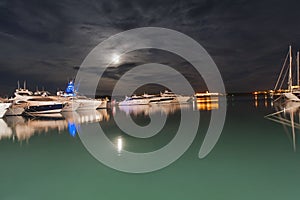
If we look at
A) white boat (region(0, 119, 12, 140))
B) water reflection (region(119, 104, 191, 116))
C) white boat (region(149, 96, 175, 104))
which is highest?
white boat (region(149, 96, 175, 104))

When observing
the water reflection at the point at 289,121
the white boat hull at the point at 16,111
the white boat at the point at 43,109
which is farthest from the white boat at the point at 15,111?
the water reflection at the point at 289,121

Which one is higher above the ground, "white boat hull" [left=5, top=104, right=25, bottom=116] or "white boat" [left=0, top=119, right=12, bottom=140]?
"white boat hull" [left=5, top=104, right=25, bottom=116]

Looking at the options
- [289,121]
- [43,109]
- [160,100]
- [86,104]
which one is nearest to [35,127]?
[43,109]

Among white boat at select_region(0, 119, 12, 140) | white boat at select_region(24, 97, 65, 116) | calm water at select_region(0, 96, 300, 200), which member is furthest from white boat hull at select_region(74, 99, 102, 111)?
calm water at select_region(0, 96, 300, 200)

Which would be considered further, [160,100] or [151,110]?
[160,100]

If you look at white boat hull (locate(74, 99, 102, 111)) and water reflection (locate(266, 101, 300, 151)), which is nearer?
water reflection (locate(266, 101, 300, 151))

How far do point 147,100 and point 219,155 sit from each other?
67.9 metres

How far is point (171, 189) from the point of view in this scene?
5688mm

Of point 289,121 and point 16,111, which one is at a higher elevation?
point 16,111

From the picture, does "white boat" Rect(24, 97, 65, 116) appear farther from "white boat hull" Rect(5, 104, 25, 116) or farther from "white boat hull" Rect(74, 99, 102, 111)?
"white boat hull" Rect(74, 99, 102, 111)

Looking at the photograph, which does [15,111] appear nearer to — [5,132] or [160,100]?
[5,132]

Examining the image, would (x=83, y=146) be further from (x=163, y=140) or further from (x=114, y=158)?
(x=163, y=140)

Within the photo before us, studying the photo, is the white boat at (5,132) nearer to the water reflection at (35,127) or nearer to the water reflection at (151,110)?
the water reflection at (35,127)

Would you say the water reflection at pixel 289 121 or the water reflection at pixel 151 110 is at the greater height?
the water reflection at pixel 151 110
